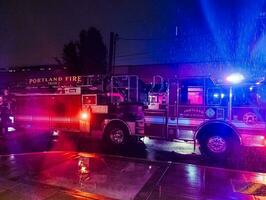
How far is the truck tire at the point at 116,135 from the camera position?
392 inches

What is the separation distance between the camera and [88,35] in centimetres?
3428

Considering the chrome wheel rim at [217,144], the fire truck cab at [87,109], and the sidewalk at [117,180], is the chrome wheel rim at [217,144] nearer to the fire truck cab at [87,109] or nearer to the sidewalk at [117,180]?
the sidewalk at [117,180]

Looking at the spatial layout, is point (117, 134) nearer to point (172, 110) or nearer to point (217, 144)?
point (172, 110)

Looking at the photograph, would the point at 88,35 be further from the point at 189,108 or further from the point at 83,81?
the point at 189,108

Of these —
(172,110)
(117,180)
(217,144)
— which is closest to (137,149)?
(172,110)

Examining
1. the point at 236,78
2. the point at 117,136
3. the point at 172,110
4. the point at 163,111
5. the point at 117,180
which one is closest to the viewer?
the point at 117,180

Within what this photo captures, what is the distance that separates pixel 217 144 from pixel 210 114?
878 mm

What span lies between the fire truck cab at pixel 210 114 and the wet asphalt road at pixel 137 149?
50 centimetres

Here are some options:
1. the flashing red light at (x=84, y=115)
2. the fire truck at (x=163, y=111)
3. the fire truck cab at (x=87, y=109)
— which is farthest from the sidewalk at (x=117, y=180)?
the flashing red light at (x=84, y=115)

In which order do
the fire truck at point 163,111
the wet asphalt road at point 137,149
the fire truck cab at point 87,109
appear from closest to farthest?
the wet asphalt road at point 137,149 → the fire truck at point 163,111 → the fire truck cab at point 87,109

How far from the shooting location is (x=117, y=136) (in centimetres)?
1009

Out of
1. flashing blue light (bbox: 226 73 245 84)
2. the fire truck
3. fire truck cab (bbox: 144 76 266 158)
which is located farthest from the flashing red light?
flashing blue light (bbox: 226 73 245 84)

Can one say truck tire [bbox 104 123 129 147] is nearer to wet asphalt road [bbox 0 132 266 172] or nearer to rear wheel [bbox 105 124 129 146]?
rear wheel [bbox 105 124 129 146]

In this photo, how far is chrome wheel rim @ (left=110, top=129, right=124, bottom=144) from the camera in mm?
10000
